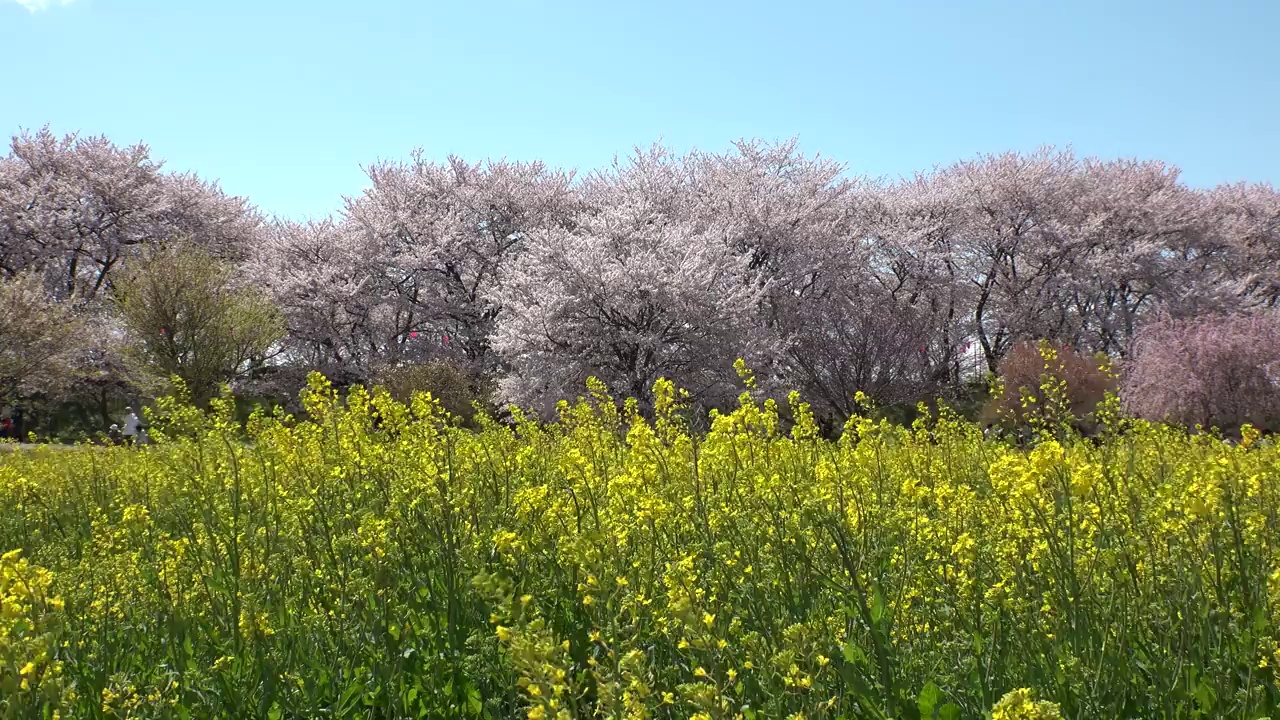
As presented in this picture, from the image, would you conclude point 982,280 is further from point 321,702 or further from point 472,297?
point 321,702

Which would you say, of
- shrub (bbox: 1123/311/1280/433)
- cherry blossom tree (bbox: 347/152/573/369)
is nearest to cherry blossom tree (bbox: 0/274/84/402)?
cherry blossom tree (bbox: 347/152/573/369)

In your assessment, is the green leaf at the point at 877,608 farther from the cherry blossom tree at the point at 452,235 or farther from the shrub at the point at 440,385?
the cherry blossom tree at the point at 452,235

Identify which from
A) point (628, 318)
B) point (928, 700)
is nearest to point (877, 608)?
point (928, 700)

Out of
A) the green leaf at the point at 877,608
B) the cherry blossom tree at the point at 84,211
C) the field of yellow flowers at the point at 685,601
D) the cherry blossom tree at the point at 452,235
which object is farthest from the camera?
the cherry blossom tree at the point at 84,211

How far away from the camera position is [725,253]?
2847cm

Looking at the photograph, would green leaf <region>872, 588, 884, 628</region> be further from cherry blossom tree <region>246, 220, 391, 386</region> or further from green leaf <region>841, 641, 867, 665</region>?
cherry blossom tree <region>246, 220, 391, 386</region>

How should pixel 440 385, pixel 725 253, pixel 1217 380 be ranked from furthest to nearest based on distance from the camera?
pixel 725 253 < pixel 440 385 < pixel 1217 380

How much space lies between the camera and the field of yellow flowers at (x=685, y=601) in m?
2.94

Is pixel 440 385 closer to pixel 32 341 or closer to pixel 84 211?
pixel 32 341

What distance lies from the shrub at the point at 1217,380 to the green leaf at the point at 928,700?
22300mm

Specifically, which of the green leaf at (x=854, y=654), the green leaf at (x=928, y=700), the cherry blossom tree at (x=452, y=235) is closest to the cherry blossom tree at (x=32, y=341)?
the cherry blossom tree at (x=452, y=235)

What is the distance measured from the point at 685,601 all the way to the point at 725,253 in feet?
87.4

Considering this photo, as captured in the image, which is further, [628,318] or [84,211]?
[84,211]

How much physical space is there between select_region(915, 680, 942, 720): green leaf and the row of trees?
932 inches
